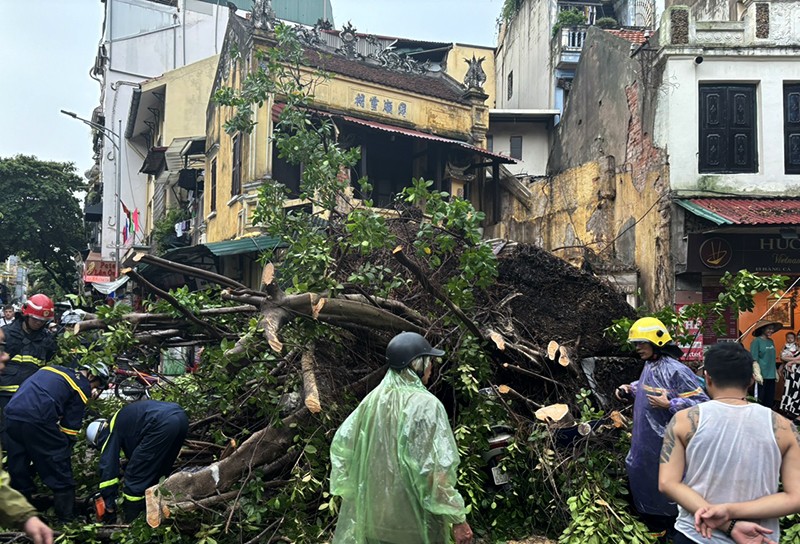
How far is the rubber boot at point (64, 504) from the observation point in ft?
16.5

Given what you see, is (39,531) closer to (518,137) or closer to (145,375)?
(145,375)

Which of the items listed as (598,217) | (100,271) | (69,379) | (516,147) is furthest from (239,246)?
(100,271)

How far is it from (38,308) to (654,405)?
17.6 feet

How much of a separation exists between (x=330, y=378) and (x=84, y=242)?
33841 millimetres

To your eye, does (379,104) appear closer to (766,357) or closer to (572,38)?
(572,38)

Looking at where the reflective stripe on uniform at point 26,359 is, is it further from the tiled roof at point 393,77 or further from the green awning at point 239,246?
the tiled roof at point 393,77

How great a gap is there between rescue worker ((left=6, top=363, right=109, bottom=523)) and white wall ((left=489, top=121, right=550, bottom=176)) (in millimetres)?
17444

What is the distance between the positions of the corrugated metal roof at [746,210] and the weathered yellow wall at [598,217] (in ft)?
2.24

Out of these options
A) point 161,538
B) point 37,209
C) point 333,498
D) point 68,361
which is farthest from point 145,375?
point 37,209

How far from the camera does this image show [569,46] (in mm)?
21562

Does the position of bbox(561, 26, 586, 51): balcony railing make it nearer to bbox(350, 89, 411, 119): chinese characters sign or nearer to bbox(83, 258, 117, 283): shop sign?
bbox(350, 89, 411, 119): chinese characters sign

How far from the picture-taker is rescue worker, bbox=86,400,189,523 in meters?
4.77

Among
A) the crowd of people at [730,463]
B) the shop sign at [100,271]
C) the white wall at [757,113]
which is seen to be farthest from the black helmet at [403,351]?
the shop sign at [100,271]

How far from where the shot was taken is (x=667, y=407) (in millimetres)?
4102
